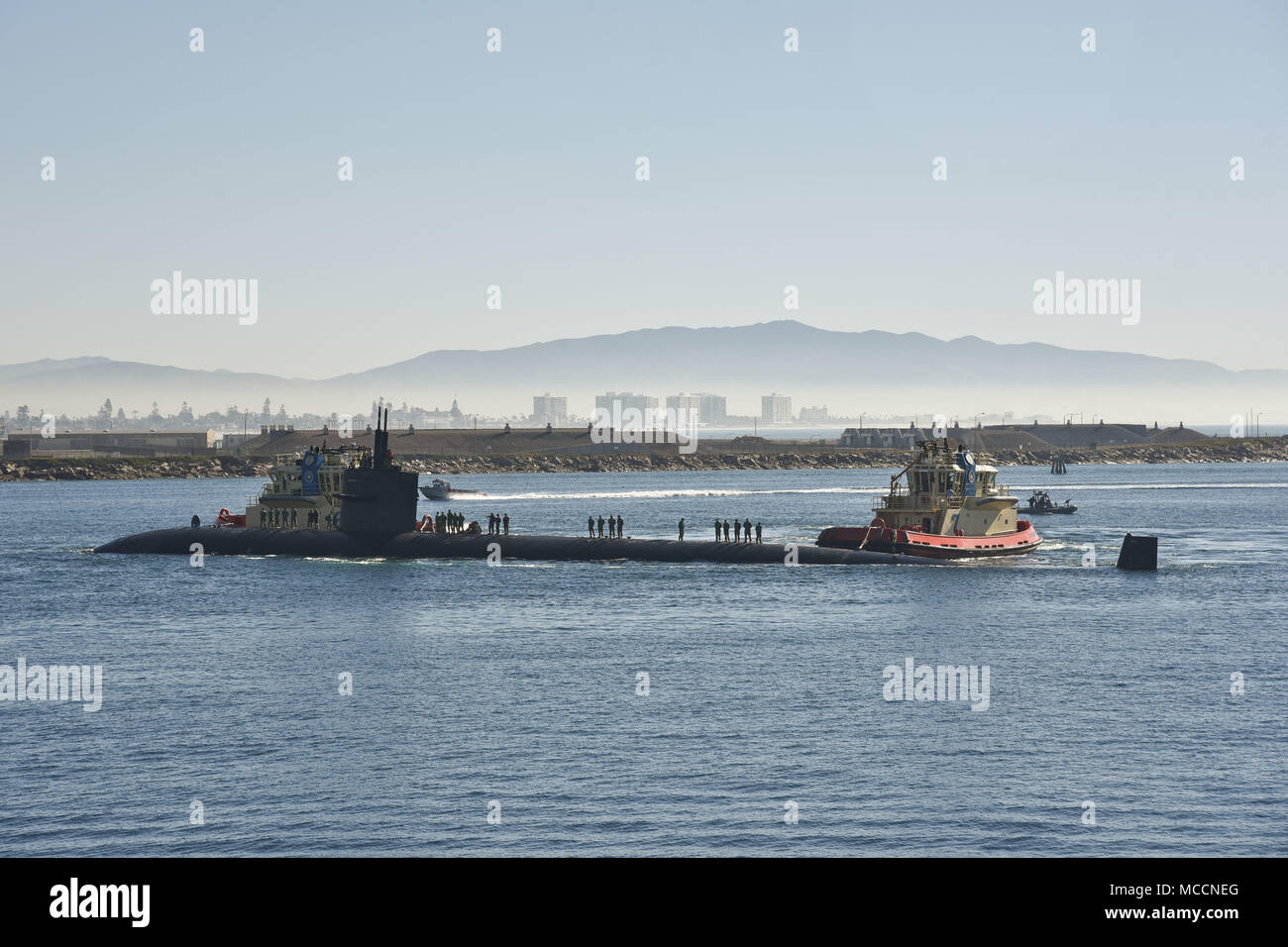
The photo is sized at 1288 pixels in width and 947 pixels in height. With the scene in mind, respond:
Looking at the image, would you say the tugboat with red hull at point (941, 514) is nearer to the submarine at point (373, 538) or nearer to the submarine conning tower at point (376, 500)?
the submarine at point (373, 538)

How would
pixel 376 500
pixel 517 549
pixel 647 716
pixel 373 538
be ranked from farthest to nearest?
pixel 517 549 → pixel 373 538 → pixel 376 500 → pixel 647 716

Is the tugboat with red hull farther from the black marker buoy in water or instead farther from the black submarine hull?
the black marker buoy in water

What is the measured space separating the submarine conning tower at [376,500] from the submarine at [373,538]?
0.20ft

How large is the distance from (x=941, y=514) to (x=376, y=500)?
34.9 m

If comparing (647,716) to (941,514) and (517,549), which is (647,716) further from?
(517,549)

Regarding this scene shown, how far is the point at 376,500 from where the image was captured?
76.4 m

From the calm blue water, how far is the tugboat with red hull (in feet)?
8.16

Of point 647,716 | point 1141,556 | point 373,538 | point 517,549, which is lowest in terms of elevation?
point 647,716

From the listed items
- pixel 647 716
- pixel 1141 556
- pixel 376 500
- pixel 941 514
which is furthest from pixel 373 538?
pixel 1141 556

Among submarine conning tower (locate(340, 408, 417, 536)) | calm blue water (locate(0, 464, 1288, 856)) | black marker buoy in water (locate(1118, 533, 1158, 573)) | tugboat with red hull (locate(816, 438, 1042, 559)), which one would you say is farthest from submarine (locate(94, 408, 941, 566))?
black marker buoy in water (locate(1118, 533, 1158, 573))

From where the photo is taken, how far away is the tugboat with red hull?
75.9 meters
